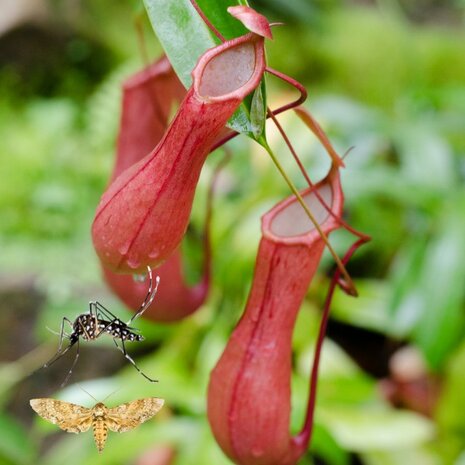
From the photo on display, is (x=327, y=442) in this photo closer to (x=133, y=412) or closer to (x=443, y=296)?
(x=443, y=296)

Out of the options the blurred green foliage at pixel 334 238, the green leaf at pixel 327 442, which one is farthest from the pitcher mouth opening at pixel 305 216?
the green leaf at pixel 327 442

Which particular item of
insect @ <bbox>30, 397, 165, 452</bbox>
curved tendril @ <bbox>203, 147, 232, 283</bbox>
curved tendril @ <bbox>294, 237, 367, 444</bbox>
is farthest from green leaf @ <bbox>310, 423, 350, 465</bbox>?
insect @ <bbox>30, 397, 165, 452</bbox>

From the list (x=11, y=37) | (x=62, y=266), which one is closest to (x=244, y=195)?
(x=62, y=266)

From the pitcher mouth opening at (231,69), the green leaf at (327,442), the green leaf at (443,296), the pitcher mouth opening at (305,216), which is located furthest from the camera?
the green leaf at (443,296)

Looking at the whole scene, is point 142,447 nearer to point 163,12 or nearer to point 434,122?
point 163,12

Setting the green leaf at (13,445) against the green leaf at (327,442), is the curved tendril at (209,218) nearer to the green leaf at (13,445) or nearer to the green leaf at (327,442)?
the green leaf at (327,442)

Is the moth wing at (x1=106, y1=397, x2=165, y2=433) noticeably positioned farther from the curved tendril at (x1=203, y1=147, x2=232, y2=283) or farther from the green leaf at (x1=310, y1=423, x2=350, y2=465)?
the green leaf at (x1=310, y1=423, x2=350, y2=465)

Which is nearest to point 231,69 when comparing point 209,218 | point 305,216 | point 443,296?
point 305,216
